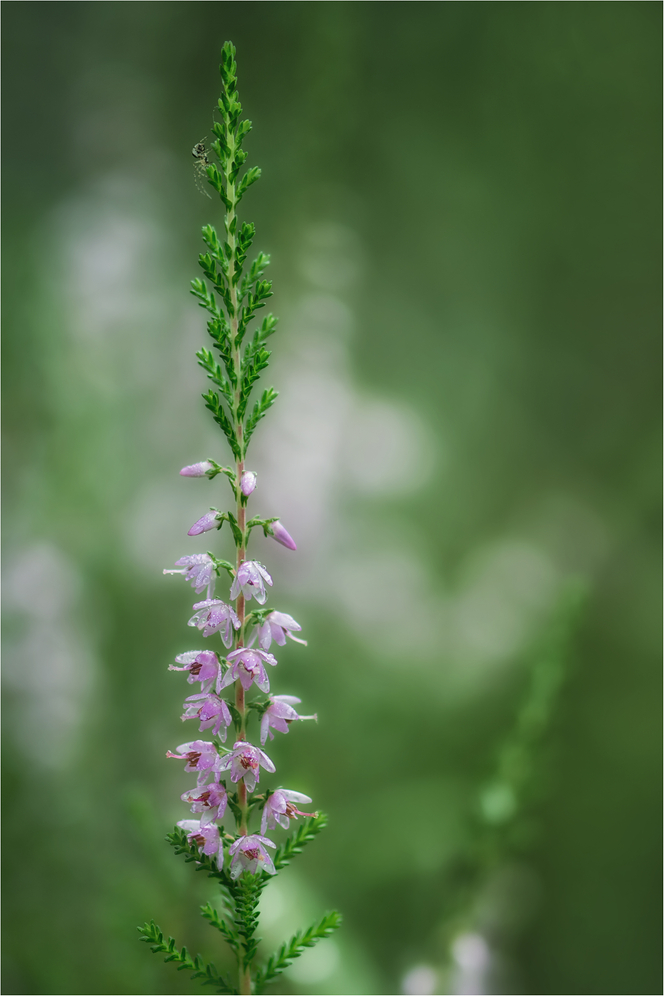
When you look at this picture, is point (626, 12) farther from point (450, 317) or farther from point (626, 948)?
point (626, 948)

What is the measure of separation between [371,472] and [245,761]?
3.85ft

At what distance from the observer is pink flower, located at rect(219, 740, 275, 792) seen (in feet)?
1.25

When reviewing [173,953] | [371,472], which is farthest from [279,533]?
[371,472]

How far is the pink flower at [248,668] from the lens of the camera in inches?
14.6

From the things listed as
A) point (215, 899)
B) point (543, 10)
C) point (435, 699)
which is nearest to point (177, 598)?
point (435, 699)

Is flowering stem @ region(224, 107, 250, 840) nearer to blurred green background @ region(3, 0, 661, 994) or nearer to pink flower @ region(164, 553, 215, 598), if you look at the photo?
pink flower @ region(164, 553, 215, 598)

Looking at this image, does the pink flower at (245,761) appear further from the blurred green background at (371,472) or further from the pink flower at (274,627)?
the blurred green background at (371,472)

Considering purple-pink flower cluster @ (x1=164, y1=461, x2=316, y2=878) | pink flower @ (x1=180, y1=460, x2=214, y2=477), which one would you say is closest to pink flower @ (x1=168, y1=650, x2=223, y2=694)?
purple-pink flower cluster @ (x1=164, y1=461, x2=316, y2=878)

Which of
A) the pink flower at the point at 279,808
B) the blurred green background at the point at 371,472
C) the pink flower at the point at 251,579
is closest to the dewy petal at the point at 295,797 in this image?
the pink flower at the point at 279,808

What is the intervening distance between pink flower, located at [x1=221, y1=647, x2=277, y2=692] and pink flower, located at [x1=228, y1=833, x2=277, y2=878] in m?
0.08

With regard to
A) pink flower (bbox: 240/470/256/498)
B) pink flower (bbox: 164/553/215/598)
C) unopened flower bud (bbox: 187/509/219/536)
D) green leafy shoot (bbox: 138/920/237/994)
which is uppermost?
pink flower (bbox: 240/470/256/498)

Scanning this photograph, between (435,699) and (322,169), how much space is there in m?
0.99

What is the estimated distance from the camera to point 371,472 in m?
1.53

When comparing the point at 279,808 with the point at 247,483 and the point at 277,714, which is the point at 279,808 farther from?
the point at 247,483
